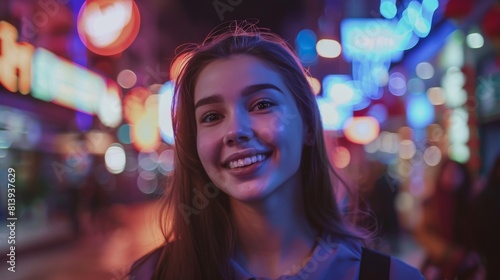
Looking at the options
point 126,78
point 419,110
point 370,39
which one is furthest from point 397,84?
point 126,78

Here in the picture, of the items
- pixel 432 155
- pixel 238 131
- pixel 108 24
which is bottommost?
pixel 432 155

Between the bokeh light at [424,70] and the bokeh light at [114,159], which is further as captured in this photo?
the bokeh light at [114,159]

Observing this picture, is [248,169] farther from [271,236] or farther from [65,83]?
[65,83]

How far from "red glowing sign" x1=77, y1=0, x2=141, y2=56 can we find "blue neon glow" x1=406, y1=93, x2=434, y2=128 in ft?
17.5

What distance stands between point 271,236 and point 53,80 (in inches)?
324

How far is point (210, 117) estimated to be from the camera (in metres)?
1.31

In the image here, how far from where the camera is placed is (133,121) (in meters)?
9.62

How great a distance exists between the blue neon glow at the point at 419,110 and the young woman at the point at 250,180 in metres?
7.30

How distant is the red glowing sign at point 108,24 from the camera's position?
192 inches

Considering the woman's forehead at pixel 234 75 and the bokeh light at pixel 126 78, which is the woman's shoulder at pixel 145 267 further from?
the bokeh light at pixel 126 78

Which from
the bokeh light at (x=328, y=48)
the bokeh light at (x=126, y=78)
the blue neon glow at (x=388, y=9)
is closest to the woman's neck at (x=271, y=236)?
the blue neon glow at (x=388, y=9)

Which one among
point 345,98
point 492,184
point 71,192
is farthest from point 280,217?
point 71,192

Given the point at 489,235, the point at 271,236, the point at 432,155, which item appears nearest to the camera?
the point at 271,236

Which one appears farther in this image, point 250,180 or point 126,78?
point 126,78
